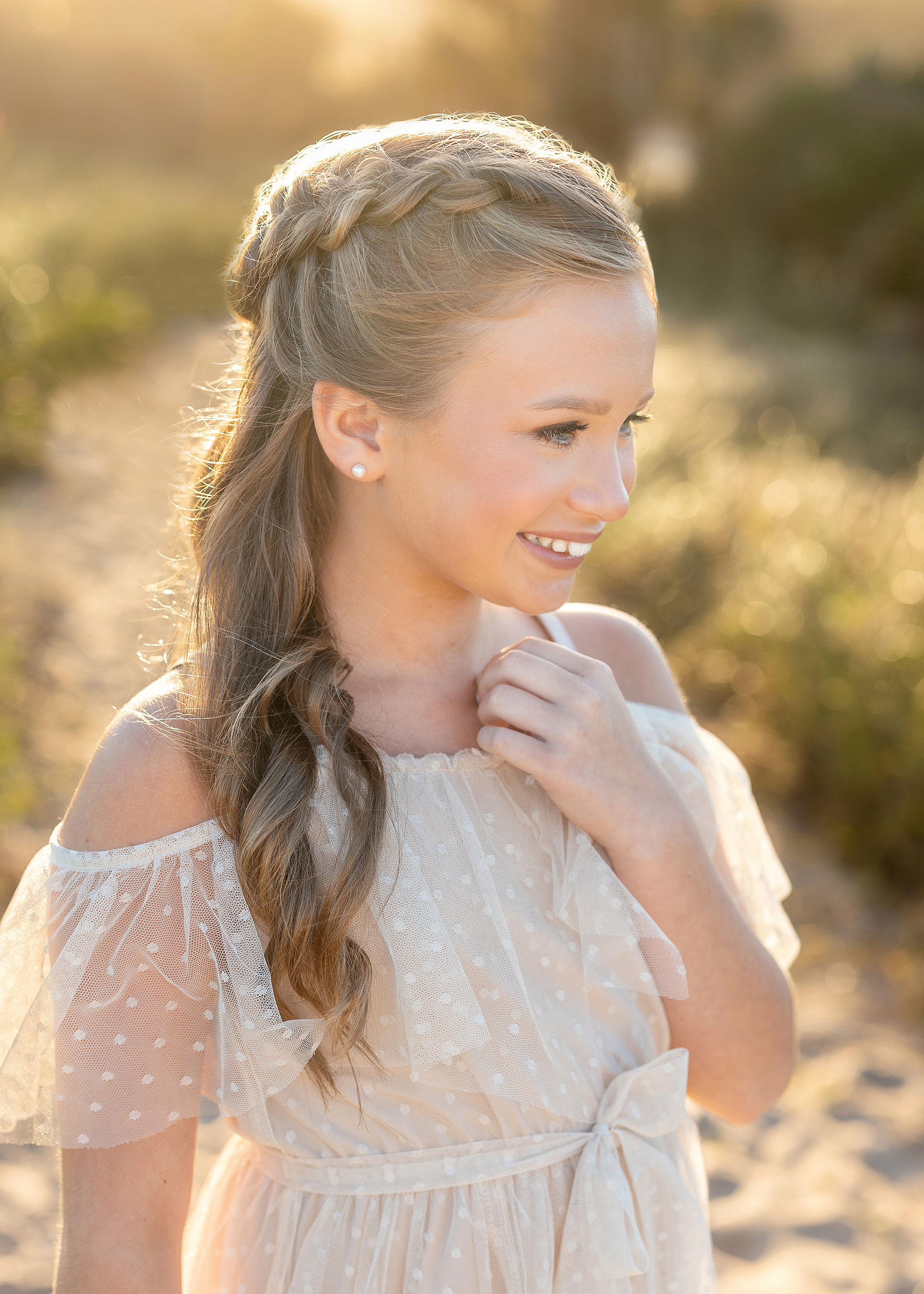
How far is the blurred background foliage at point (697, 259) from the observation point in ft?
16.3

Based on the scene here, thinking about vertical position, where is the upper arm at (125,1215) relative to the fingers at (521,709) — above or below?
below

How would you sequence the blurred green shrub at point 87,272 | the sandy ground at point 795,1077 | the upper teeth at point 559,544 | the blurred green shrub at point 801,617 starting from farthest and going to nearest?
the blurred green shrub at point 87,272 → the blurred green shrub at point 801,617 → the sandy ground at point 795,1077 → the upper teeth at point 559,544

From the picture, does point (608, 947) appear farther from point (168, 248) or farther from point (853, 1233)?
point (168, 248)

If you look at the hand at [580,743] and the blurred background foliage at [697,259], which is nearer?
the hand at [580,743]

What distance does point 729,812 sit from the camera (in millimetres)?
1644

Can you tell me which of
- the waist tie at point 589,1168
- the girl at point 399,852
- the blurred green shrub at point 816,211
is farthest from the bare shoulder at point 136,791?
the blurred green shrub at point 816,211

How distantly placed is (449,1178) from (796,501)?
5764 mm

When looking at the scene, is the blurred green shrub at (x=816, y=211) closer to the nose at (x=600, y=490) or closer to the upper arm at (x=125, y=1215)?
the nose at (x=600, y=490)

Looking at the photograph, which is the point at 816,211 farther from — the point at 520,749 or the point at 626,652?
the point at 520,749

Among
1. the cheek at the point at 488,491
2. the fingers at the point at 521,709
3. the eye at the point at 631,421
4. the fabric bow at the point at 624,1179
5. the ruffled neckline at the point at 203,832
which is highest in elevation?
the eye at the point at 631,421

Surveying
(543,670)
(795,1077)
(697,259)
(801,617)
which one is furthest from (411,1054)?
(697,259)

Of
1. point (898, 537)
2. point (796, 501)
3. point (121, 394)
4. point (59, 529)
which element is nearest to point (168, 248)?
point (121, 394)

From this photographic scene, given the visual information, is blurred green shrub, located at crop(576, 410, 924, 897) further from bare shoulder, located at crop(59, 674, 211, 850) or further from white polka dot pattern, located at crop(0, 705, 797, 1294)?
bare shoulder, located at crop(59, 674, 211, 850)

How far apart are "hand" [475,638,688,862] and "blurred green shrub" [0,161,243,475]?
22.5ft
